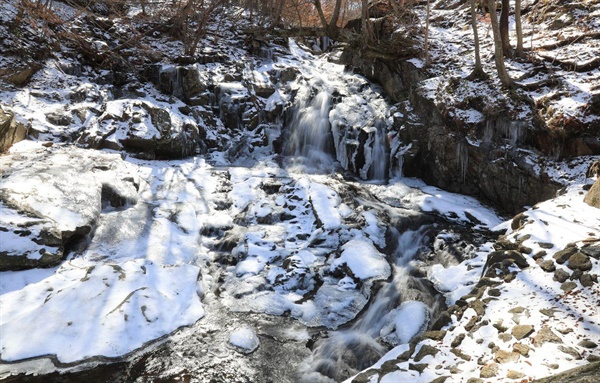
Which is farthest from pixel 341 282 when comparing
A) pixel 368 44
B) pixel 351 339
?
pixel 368 44

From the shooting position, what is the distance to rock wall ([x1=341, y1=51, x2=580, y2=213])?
816 cm

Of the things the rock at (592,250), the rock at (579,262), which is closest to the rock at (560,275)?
the rock at (579,262)

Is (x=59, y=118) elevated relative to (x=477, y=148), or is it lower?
elevated

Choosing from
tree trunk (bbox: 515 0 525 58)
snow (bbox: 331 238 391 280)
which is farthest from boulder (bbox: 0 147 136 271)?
tree trunk (bbox: 515 0 525 58)

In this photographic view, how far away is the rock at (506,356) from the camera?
3.32 m

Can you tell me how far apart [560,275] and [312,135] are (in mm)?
8470

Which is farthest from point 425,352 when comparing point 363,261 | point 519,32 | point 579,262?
point 519,32

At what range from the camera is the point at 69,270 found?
6.04 metres

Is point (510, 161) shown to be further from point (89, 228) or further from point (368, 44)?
point (89, 228)

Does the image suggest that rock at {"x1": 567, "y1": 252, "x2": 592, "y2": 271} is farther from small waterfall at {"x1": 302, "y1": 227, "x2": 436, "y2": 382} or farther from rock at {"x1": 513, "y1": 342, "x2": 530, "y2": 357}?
small waterfall at {"x1": 302, "y1": 227, "x2": 436, "y2": 382}

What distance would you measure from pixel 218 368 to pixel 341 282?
99.1 inches

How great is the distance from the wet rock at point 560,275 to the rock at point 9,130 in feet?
34.2

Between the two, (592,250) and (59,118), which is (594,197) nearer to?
(592,250)

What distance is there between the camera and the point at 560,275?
13.9 feet
